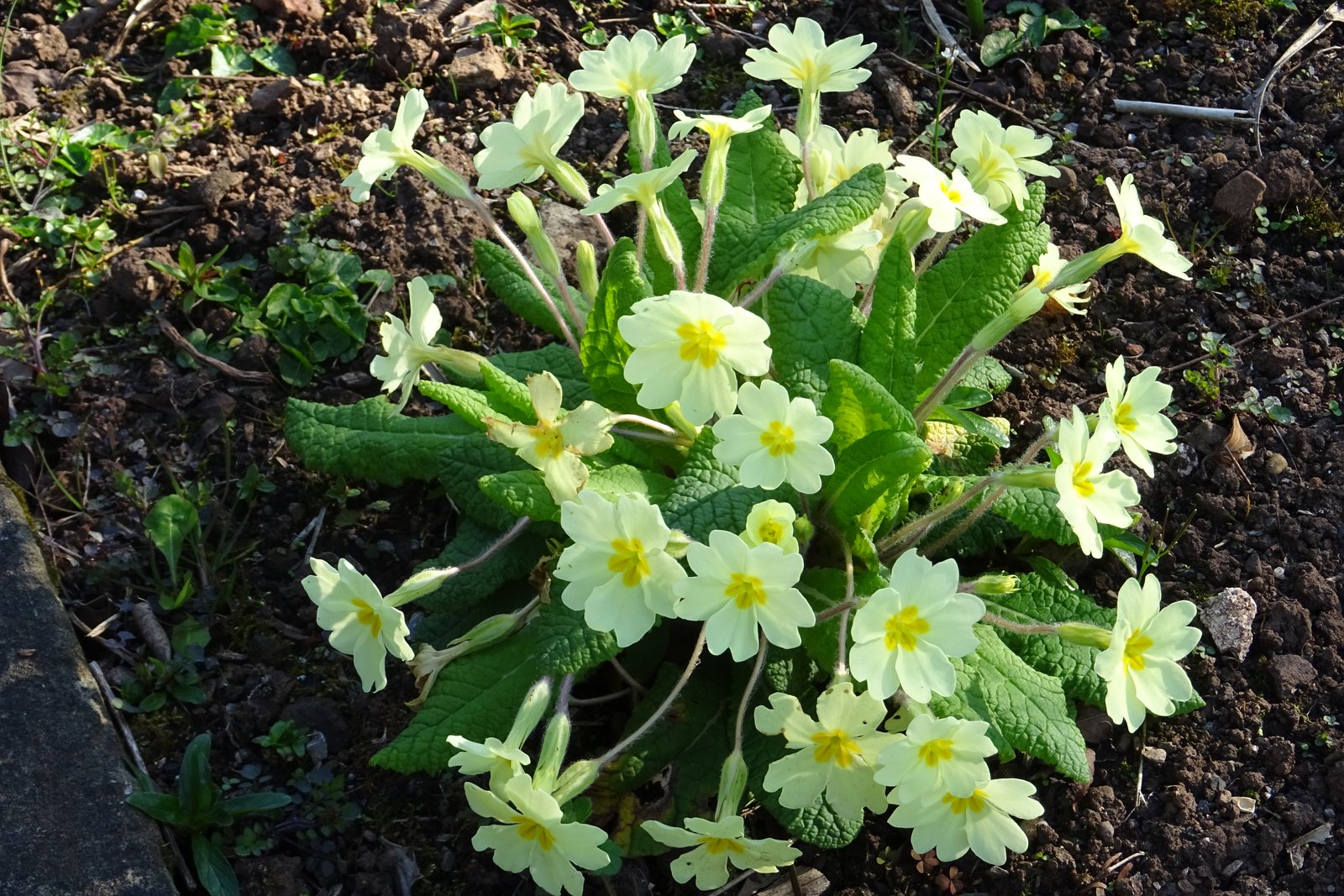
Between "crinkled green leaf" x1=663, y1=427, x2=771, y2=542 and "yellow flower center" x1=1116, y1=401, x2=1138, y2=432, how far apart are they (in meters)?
0.68

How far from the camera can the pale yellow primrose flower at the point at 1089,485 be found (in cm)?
223

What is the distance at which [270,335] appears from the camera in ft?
11.8

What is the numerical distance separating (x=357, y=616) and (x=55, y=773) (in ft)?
2.70

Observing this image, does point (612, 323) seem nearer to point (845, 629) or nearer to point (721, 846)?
point (845, 629)

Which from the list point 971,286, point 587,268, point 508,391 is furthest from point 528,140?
point 971,286

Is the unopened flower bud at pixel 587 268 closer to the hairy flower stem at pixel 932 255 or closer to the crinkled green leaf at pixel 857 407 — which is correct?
the crinkled green leaf at pixel 857 407

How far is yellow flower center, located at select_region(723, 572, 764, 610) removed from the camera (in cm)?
214

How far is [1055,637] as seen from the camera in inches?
109

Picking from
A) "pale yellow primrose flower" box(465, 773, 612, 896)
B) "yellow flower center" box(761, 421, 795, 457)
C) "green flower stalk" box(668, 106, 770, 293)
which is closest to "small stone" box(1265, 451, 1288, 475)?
"green flower stalk" box(668, 106, 770, 293)

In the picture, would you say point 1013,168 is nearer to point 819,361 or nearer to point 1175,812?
point 819,361

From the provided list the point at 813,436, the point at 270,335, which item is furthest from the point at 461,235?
the point at 813,436

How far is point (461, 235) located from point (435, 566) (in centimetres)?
130

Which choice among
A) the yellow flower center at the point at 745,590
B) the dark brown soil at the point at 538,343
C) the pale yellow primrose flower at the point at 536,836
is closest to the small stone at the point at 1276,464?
the dark brown soil at the point at 538,343

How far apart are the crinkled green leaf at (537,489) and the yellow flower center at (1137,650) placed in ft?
3.05
